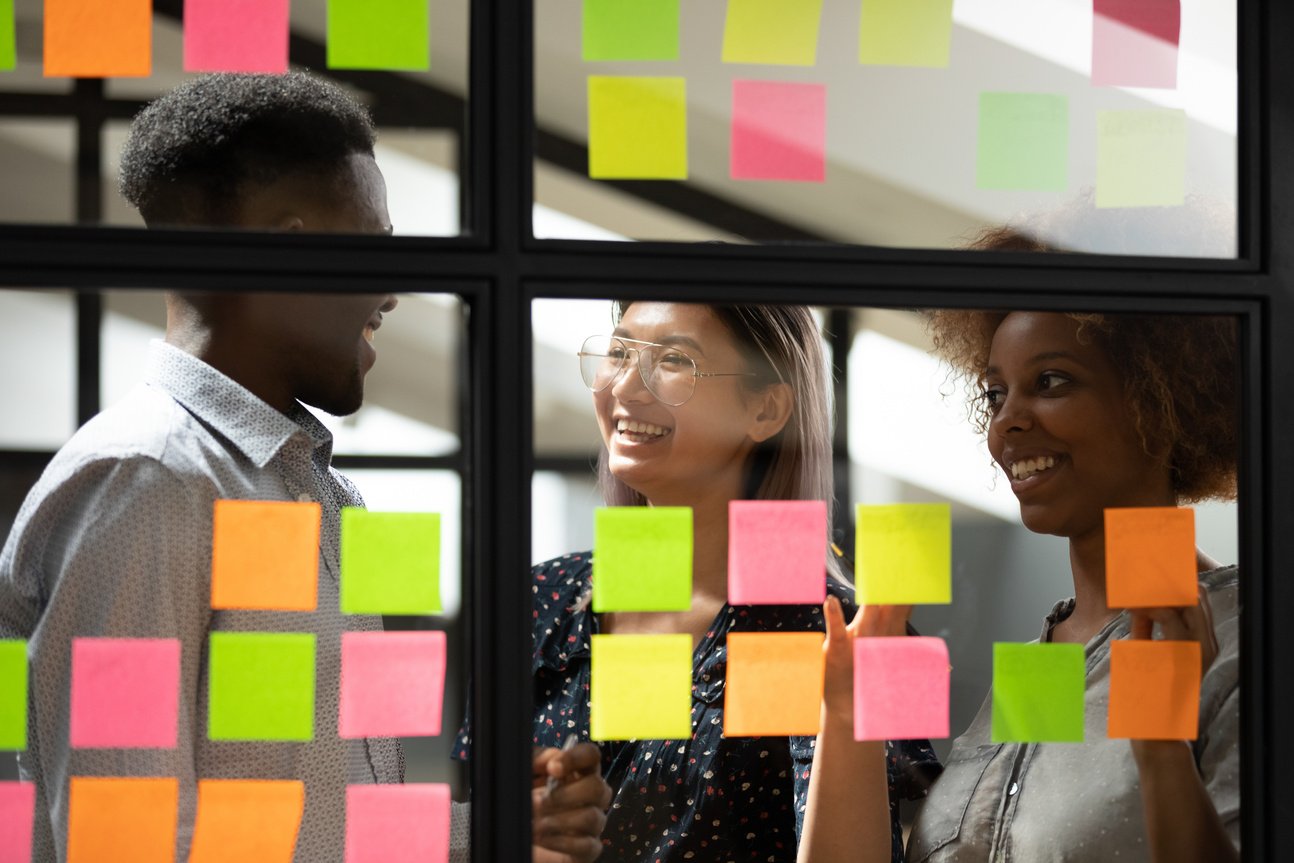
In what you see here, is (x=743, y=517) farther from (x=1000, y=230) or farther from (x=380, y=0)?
(x=380, y=0)

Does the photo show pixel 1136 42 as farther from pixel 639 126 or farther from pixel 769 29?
pixel 639 126

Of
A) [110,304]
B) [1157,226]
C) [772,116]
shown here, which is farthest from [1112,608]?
[110,304]

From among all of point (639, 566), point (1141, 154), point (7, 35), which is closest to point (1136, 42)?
point (1141, 154)

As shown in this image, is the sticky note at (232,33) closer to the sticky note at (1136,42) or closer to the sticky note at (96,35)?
the sticky note at (96,35)

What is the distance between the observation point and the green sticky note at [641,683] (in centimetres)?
137

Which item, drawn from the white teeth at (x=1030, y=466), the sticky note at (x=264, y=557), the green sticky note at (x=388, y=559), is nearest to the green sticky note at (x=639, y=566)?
the green sticky note at (x=388, y=559)

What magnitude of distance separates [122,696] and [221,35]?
67 centimetres

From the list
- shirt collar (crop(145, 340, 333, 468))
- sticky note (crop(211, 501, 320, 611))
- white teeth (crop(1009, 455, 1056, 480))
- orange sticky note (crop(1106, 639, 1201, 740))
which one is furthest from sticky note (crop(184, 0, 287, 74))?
orange sticky note (crop(1106, 639, 1201, 740))

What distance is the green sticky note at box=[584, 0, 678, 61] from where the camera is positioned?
135 centimetres

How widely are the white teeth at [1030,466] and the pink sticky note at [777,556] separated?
1.11 ft

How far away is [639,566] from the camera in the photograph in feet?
4.49

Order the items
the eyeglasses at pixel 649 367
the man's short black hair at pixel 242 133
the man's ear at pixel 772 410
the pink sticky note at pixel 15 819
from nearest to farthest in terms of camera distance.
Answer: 1. the pink sticky note at pixel 15 819
2. the man's short black hair at pixel 242 133
3. the eyeglasses at pixel 649 367
4. the man's ear at pixel 772 410

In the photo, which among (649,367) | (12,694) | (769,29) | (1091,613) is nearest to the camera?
(12,694)

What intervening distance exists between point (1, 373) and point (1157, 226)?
1.26m
